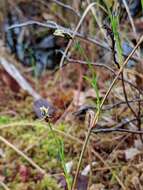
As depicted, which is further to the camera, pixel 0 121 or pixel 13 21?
pixel 13 21

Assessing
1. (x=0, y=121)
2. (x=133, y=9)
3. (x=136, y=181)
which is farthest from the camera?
(x=133, y=9)

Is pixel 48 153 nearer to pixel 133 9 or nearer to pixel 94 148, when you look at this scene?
pixel 94 148

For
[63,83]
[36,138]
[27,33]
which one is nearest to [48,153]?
[36,138]

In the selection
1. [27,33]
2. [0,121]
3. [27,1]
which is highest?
[27,1]

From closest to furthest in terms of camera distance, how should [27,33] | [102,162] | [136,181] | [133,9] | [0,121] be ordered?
[136,181]
[102,162]
[0,121]
[133,9]
[27,33]

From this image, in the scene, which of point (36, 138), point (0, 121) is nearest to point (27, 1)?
point (0, 121)

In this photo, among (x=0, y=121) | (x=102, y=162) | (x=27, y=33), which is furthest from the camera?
(x=27, y=33)

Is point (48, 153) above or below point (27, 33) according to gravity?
below

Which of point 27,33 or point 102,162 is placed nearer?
point 102,162

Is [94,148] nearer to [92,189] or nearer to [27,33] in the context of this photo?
[92,189]
